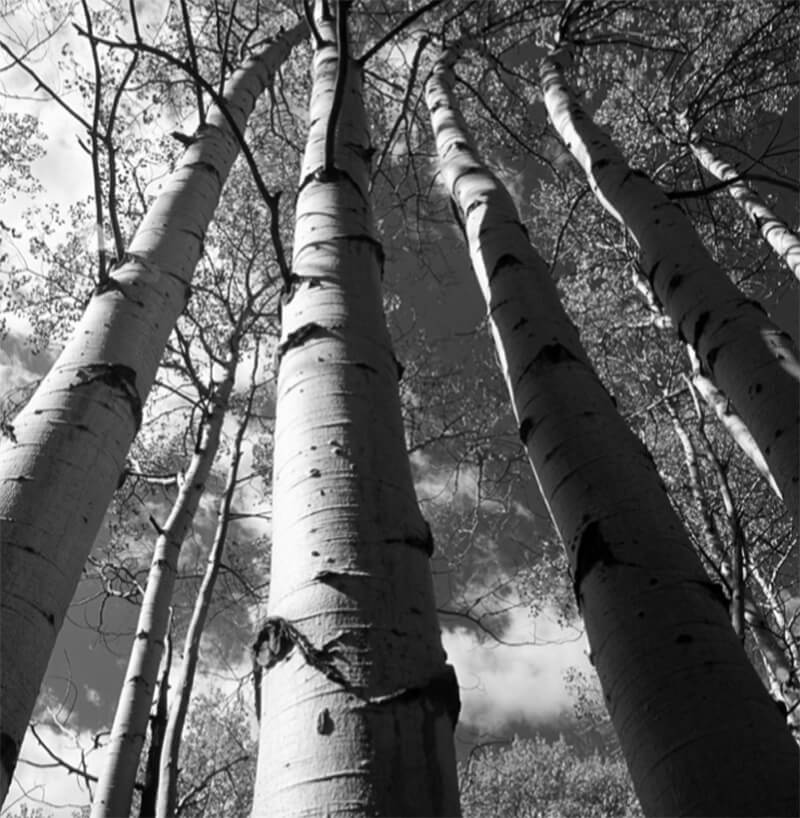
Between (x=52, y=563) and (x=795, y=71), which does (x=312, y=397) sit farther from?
(x=795, y=71)

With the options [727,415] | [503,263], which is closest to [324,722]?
[503,263]

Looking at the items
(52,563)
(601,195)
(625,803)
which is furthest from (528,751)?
(52,563)

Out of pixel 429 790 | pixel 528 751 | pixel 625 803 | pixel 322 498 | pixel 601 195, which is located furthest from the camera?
pixel 528 751

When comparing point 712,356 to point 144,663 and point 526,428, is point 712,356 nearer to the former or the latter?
point 526,428

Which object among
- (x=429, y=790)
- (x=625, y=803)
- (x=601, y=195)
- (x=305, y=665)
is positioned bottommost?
(x=429, y=790)

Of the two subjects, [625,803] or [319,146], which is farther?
[625,803]

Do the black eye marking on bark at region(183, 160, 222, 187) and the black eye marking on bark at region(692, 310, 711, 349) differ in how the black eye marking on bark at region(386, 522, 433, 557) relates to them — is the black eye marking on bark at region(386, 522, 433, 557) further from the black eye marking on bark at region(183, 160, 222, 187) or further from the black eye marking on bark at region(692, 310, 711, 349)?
the black eye marking on bark at region(183, 160, 222, 187)

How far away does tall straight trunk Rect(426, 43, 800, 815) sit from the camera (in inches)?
40.9

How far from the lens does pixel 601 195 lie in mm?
3975

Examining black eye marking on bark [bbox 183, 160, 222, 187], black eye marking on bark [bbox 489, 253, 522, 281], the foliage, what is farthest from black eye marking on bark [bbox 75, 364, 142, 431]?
the foliage

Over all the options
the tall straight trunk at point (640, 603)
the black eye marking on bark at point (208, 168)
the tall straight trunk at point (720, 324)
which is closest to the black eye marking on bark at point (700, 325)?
the tall straight trunk at point (720, 324)

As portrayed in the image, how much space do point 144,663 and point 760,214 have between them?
23.6 ft

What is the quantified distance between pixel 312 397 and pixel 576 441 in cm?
65

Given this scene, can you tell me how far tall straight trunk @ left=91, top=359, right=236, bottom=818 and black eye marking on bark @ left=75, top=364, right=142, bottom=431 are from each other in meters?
2.86
